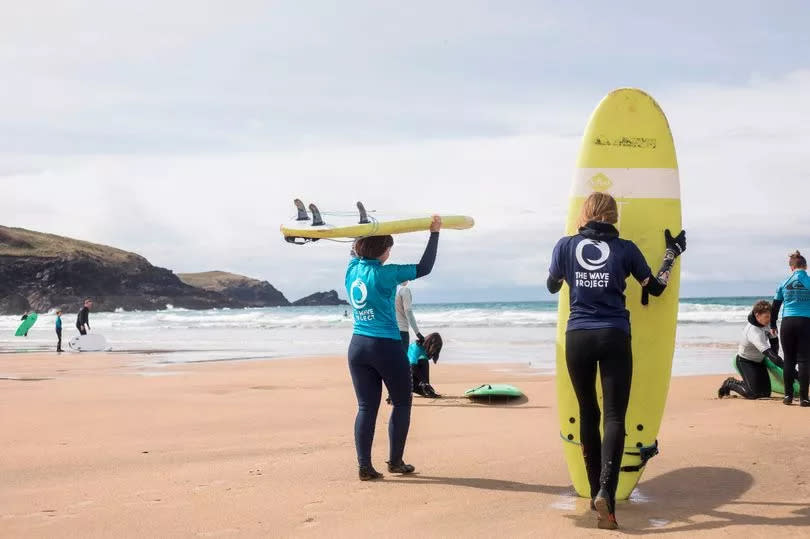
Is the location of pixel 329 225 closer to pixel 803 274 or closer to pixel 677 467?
pixel 677 467

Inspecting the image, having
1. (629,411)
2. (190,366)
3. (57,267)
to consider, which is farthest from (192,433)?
(57,267)

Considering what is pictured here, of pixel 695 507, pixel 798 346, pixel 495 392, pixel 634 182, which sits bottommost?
pixel 695 507

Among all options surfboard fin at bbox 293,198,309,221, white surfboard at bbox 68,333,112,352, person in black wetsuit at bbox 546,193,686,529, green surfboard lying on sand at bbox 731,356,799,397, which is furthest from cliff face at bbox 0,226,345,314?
person in black wetsuit at bbox 546,193,686,529

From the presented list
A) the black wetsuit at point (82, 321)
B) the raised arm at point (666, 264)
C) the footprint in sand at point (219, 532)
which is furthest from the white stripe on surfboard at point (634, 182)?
the black wetsuit at point (82, 321)

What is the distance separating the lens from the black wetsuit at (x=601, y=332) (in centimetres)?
428

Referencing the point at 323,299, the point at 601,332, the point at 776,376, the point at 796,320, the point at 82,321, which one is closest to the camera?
the point at 601,332

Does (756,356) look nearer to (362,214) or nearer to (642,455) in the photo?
(642,455)

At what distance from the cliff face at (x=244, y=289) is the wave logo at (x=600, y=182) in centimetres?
11277

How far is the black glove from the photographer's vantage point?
4.90 m

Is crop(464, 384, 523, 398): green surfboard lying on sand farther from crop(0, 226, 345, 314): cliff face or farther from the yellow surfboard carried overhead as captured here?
crop(0, 226, 345, 314): cliff face

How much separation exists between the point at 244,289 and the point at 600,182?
119 m

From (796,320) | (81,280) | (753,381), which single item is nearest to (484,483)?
(796,320)

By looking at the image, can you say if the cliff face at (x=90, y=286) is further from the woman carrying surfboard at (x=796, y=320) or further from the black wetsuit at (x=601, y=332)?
the black wetsuit at (x=601, y=332)

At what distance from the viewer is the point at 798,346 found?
28.7ft
